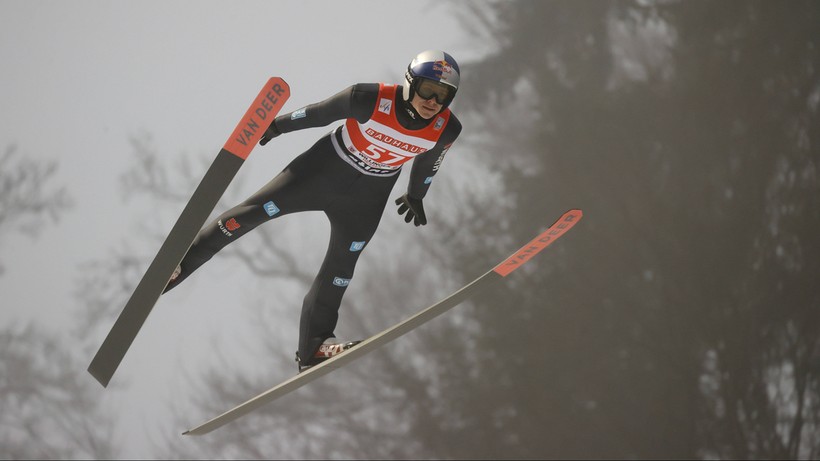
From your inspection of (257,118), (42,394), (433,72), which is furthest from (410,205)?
(42,394)

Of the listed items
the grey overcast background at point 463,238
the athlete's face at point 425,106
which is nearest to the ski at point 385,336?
the athlete's face at point 425,106

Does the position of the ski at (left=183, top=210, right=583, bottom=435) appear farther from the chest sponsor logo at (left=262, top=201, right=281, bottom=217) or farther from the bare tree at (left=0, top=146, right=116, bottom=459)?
the bare tree at (left=0, top=146, right=116, bottom=459)

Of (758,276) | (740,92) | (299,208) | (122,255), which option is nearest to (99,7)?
(122,255)

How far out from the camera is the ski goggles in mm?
2869

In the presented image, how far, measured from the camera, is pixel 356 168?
3.12 m

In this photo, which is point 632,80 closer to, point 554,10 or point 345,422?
point 554,10

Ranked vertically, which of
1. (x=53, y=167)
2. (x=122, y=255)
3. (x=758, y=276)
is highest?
(x=53, y=167)

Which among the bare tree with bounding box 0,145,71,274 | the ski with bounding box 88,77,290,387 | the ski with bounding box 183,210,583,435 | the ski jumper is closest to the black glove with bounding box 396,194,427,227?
the ski jumper

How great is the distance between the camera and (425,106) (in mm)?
2938

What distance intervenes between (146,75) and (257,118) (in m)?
2.73

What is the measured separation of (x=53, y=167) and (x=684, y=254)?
4.42 metres

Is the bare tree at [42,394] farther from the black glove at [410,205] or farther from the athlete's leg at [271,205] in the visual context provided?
the black glove at [410,205]

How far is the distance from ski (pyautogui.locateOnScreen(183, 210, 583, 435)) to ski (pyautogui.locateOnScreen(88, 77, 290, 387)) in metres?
0.56

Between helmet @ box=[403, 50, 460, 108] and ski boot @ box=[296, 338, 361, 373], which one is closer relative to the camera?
helmet @ box=[403, 50, 460, 108]
